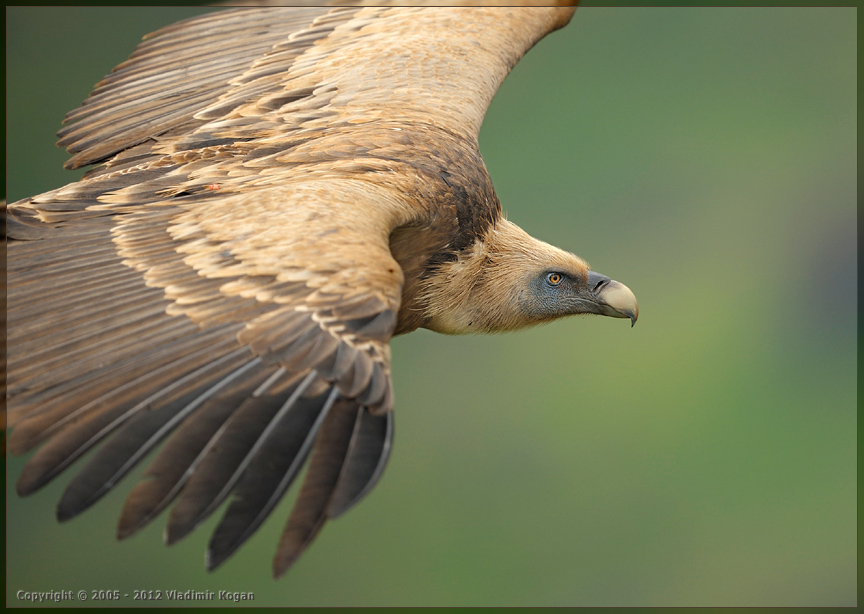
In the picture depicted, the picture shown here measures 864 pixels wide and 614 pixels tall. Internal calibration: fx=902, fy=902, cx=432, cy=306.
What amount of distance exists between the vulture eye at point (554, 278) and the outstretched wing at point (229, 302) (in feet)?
2.18

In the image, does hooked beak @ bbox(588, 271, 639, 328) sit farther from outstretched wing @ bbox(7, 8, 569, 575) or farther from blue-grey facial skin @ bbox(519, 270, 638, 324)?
outstretched wing @ bbox(7, 8, 569, 575)

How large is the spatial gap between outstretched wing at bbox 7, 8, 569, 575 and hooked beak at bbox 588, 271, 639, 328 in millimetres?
822

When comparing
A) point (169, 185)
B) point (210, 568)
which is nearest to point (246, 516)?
point (210, 568)

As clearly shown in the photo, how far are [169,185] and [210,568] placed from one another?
1566mm

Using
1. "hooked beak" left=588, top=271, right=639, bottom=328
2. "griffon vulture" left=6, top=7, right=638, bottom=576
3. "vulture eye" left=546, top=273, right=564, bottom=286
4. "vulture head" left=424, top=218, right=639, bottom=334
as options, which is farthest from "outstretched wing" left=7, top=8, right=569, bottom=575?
"hooked beak" left=588, top=271, right=639, bottom=328

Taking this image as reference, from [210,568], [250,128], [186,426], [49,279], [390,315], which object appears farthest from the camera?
[250,128]

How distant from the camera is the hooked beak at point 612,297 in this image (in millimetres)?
3814

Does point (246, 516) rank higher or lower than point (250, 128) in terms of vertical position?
lower

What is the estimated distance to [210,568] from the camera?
6.78ft

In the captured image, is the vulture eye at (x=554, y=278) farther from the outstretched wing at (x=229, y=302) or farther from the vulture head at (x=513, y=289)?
the outstretched wing at (x=229, y=302)

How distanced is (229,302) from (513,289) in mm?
1475

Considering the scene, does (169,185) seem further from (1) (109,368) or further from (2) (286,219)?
(1) (109,368)

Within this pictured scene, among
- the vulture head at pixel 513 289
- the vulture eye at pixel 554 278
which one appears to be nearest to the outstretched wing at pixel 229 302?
the vulture head at pixel 513 289

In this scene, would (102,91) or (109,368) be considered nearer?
(109,368)
